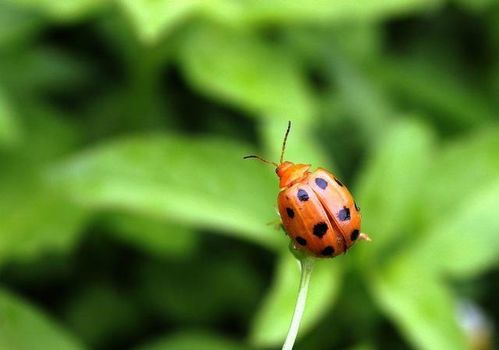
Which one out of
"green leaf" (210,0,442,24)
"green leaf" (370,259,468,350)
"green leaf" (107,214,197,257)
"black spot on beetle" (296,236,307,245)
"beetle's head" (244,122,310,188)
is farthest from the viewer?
"green leaf" (107,214,197,257)

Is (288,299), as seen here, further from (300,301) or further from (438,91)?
(438,91)

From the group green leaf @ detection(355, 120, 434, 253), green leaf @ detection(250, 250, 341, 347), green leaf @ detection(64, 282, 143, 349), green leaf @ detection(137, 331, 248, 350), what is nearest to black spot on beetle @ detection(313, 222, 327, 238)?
green leaf @ detection(250, 250, 341, 347)

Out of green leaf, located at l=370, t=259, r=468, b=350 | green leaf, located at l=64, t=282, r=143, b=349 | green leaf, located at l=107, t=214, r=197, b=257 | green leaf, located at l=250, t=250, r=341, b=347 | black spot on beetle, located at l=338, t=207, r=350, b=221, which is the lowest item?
green leaf, located at l=370, t=259, r=468, b=350

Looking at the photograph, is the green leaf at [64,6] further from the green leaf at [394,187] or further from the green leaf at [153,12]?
the green leaf at [394,187]

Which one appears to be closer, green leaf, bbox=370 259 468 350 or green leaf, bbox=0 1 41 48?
green leaf, bbox=370 259 468 350

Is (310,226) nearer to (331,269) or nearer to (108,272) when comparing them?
(331,269)

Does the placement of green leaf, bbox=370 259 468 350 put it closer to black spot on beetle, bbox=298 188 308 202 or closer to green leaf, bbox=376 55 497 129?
black spot on beetle, bbox=298 188 308 202

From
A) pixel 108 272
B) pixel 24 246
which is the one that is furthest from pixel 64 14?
pixel 108 272
